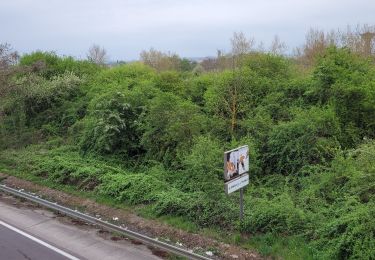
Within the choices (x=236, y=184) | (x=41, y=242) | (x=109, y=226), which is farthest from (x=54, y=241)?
(x=236, y=184)

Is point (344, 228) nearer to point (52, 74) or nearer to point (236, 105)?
point (236, 105)

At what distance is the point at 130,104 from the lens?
19953 mm

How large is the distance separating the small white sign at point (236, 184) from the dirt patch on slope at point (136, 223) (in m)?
1.50

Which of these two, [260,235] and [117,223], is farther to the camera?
[117,223]

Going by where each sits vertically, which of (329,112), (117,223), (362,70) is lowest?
(117,223)

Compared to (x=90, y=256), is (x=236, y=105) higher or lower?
higher

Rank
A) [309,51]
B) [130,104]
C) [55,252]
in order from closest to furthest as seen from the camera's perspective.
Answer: [55,252]
[130,104]
[309,51]

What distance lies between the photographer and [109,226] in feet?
41.5

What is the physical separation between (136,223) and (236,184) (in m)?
3.65

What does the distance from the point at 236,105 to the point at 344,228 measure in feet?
27.6

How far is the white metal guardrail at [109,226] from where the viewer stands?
1087 centimetres

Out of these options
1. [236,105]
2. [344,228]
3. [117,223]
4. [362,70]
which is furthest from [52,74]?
[344,228]

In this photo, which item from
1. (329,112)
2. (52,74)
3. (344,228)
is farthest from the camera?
(52,74)

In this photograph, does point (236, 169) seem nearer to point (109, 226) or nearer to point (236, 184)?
→ point (236, 184)
